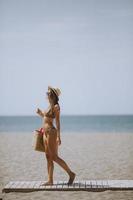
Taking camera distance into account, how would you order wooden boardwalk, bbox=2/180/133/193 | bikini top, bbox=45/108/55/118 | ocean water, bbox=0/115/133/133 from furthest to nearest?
1. ocean water, bbox=0/115/133/133
2. bikini top, bbox=45/108/55/118
3. wooden boardwalk, bbox=2/180/133/193

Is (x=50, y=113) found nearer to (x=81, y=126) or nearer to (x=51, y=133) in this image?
(x=51, y=133)

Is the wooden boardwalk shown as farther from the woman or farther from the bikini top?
the bikini top

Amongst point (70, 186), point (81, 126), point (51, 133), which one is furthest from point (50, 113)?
point (81, 126)

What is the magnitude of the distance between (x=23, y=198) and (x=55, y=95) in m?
1.44

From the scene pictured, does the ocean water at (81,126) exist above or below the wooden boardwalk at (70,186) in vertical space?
below

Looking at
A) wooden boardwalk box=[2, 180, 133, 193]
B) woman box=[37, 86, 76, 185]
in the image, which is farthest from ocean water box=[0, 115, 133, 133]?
woman box=[37, 86, 76, 185]

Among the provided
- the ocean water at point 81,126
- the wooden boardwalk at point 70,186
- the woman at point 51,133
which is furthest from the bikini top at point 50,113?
the ocean water at point 81,126

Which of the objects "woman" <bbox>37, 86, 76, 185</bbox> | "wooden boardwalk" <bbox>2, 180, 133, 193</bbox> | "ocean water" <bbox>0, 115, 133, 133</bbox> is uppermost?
"woman" <bbox>37, 86, 76, 185</bbox>

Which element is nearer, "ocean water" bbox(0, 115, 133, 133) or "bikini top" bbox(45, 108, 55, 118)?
"bikini top" bbox(45, 108, 55, 118)

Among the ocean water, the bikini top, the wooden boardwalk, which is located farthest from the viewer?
the ocean water

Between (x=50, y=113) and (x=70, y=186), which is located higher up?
(x=50, y=113)

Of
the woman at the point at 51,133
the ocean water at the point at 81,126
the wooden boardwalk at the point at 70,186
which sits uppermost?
the woman at the point at 51,133

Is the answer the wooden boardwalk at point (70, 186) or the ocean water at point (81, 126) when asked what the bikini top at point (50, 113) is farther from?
the ocean water at point (81, 126)

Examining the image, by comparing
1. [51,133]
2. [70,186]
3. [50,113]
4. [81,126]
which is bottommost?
[81,126]
